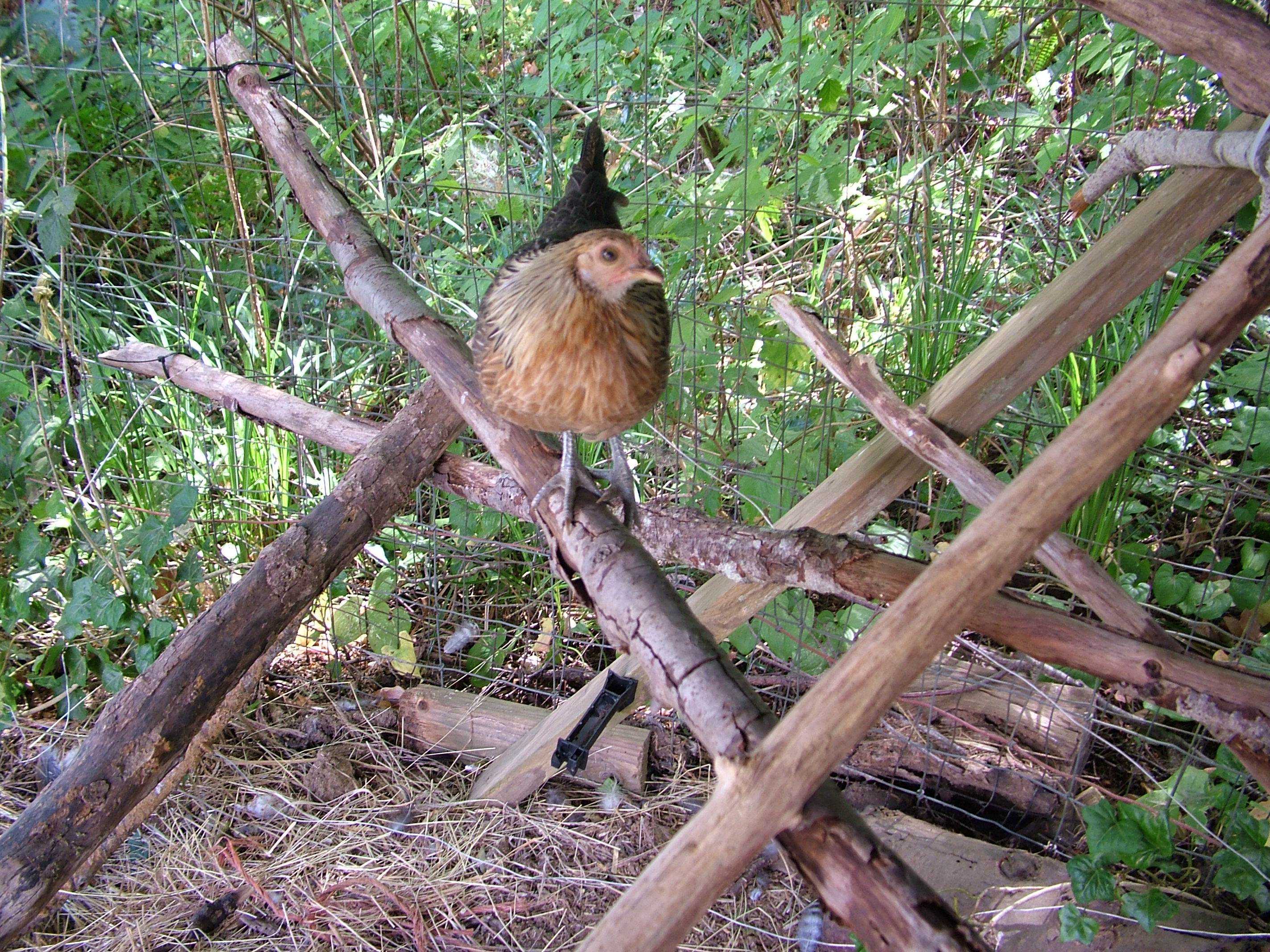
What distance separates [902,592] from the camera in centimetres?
147

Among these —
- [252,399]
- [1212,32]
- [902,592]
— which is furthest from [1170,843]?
[252,399]

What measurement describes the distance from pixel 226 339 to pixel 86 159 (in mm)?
835

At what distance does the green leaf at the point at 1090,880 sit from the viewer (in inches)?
70.5

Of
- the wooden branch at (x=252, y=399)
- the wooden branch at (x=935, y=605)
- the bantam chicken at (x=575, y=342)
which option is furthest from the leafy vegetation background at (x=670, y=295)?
the wooden branch at (x=935, y=605)

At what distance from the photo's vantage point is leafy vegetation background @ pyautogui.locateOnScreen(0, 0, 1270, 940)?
243 centimetres

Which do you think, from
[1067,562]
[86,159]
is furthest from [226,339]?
[1067,562]

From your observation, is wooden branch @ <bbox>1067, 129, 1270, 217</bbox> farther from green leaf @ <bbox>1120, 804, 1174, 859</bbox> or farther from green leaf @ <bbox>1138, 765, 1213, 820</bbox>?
green leaf @ <bbox>1138, 765, 1213, 820</bbox>

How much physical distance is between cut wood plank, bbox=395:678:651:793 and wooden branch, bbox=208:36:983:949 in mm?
248

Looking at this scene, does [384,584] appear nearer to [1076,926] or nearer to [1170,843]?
[1076,926]

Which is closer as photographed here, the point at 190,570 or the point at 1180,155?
the point at 1180,155

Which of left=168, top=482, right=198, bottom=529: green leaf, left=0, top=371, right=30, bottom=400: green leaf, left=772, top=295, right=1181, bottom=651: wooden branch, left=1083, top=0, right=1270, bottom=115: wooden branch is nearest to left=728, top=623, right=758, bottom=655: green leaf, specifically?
left=772, top=295, right=1181, bottom=651: wooden branch

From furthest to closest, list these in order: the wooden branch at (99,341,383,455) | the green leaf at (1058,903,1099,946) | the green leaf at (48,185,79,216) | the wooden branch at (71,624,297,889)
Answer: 1. the green leaf at (48,185,79,216)
2. the wooden branch at (99,341,383,455)
3. the wooden branch at (71,624,297,889)
4. the green leaf at (1058,903,1099,946)

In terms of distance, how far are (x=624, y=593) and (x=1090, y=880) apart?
3.74 ft

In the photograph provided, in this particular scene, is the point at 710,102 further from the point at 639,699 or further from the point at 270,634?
the point at 270,634
